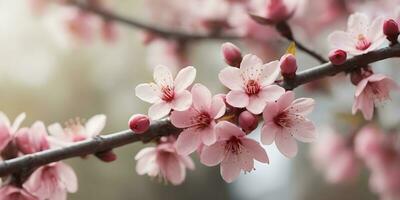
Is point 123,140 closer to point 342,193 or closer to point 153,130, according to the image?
point 153,130

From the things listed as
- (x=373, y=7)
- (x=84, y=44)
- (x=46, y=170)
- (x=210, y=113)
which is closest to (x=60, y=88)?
(x=84, y=44)

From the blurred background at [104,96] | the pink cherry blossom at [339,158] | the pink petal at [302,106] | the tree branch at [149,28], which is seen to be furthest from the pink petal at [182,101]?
the blurred background at [104,96]

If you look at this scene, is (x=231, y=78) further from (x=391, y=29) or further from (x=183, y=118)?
(x=391, y=29)

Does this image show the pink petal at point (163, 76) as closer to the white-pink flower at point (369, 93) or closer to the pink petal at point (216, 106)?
the pink petal at point (216, 106)

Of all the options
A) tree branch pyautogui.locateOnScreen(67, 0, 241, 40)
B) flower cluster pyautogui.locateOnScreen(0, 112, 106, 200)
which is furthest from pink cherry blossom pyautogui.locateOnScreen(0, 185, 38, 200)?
tree branch pyautogui.locateOnScreen(67, 0, 241, 40)

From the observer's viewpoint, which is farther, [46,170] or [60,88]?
[60,88]

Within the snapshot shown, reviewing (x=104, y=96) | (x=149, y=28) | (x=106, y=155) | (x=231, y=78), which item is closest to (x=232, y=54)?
(x=231, y=78)
